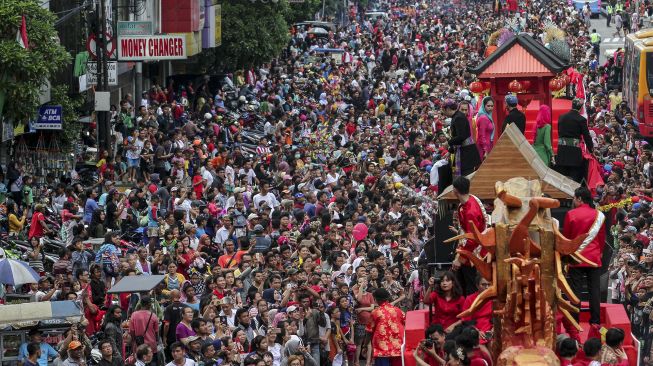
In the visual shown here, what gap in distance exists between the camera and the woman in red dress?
17.0 meters

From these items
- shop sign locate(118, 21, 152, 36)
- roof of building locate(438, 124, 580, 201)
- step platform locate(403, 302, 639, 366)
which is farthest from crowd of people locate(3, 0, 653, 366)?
shop sign locate(118, 21, 152, 36)

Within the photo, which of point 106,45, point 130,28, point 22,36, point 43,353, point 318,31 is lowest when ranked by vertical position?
point 43,353

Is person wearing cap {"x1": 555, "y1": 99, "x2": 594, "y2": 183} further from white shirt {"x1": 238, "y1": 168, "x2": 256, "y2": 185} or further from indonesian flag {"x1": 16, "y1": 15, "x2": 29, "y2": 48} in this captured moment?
white shirt {"x1": 238, "y1": 168, "x2": 256, "y2": 185}

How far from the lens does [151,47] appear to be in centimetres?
3928

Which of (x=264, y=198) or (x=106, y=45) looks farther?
(x=106, y=45)

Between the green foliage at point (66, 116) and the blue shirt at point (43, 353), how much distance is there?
14.5 metres

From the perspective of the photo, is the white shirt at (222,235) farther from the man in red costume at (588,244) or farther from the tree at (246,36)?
the tree at (246,36)

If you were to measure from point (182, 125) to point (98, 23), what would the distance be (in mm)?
6416

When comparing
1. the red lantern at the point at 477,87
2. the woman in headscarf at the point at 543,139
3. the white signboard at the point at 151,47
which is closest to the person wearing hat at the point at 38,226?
the red lantern at the point at 477,87

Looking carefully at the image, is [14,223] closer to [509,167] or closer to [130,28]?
[130,28]

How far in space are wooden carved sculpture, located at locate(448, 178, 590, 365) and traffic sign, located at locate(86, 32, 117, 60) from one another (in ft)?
72.2

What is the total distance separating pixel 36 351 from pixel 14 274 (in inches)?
140

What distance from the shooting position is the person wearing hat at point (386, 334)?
64.0 feet

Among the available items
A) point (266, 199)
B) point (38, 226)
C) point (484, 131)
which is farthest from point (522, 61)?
point (38, 226)
